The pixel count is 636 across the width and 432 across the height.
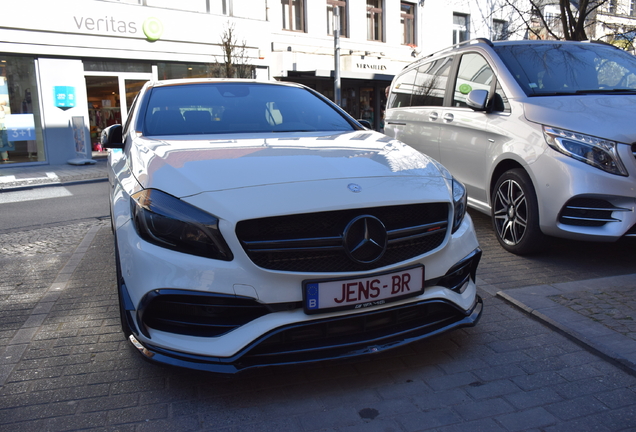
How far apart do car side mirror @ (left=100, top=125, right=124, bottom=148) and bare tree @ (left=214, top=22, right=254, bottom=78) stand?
15.1 metres

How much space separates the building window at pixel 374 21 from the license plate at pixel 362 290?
2456cm

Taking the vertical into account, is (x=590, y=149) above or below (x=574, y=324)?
above

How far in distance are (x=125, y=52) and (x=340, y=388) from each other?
17.2m

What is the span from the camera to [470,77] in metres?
5.44

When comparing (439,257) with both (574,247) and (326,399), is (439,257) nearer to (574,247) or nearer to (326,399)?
(326,399)

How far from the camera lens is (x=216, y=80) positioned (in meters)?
4.30

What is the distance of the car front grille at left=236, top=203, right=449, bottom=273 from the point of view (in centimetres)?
233

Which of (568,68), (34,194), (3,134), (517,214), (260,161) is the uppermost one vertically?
(568,68)

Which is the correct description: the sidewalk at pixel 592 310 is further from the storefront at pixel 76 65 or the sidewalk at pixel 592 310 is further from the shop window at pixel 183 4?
the shop window at pixel 183 4

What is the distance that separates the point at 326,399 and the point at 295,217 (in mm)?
859

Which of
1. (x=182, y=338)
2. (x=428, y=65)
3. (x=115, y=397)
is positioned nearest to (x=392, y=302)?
(x=182, y=338)

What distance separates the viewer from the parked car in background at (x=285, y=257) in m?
2.31

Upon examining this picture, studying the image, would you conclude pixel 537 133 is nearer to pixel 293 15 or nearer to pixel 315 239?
pixel 315 239

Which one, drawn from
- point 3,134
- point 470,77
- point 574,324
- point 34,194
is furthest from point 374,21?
point 574,324
